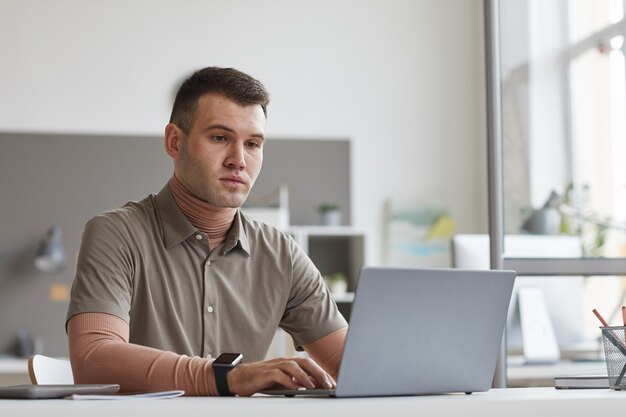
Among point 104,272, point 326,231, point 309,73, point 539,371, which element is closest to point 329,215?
point 326,231

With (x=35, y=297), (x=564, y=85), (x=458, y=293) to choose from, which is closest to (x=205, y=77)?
(x=458, y=293)

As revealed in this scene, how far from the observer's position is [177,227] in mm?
2000

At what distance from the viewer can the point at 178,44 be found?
19.4ft

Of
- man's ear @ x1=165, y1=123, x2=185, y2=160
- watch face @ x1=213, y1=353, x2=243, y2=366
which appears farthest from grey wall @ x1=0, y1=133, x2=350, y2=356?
watch face @ x1=213, y1=353, x2=243, y2=366

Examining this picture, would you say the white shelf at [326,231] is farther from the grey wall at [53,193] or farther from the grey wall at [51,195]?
the grey wall at [51,195]

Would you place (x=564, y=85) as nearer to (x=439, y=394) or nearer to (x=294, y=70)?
(x=439, y=394)

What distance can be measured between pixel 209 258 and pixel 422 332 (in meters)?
0.83

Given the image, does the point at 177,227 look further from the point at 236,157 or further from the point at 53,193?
the point at 53,193

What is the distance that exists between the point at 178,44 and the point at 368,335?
4952 mm

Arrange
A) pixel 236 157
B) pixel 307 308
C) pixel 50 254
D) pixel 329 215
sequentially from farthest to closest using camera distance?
pixel 329 215 < pixel 50 254 < pixel 307 308 < pixel 236 157

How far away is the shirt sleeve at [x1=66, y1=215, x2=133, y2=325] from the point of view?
1.73 m

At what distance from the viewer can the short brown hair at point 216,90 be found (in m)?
2.01

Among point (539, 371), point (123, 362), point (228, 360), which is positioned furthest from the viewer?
point (539, 371)

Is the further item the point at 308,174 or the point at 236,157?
the point at 308,174
